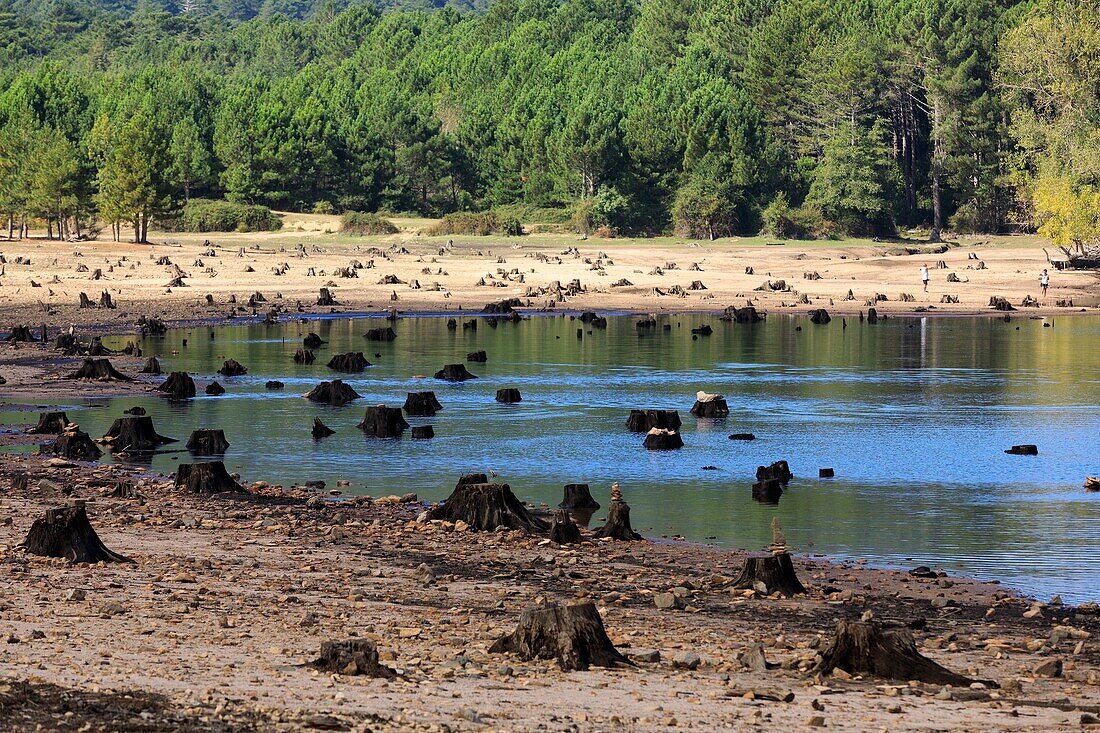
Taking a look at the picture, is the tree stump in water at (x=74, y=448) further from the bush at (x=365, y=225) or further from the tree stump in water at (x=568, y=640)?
the bush at (x=365, y=225)

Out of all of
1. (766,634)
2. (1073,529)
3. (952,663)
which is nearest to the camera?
(952,663)

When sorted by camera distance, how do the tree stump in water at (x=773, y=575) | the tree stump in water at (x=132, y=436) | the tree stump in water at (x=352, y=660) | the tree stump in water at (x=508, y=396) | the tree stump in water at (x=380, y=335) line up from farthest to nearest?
the tree stump in water at (x=380, y=335) < the tree stump in water at (x=508, y=396) < the tree stump in water at (x=132, y=436) < the tree stump in water at (x=773, y=575) < the tree stump in water at (x=352, y=660)

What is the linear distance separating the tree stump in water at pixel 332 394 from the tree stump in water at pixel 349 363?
623cm

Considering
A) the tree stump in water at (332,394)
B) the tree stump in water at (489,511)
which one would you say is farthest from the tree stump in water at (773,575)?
the tree stump in water at (332,394)

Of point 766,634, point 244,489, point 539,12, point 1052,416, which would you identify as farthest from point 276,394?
point 539,12

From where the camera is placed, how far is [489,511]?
60.8 ft

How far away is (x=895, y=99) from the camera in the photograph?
107 m

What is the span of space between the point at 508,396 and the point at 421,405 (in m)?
3.10

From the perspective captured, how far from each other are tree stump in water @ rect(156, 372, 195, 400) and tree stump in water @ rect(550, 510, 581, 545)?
16740 mm

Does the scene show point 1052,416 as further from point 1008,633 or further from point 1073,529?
point 1008,633

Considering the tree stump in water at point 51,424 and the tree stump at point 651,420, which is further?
the tree stump at point 651,420

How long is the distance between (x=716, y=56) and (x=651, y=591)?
368 ft

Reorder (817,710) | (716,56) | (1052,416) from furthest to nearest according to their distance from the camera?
(716,56) → (1052,416) → (817,710)

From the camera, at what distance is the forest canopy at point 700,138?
3575 inches
